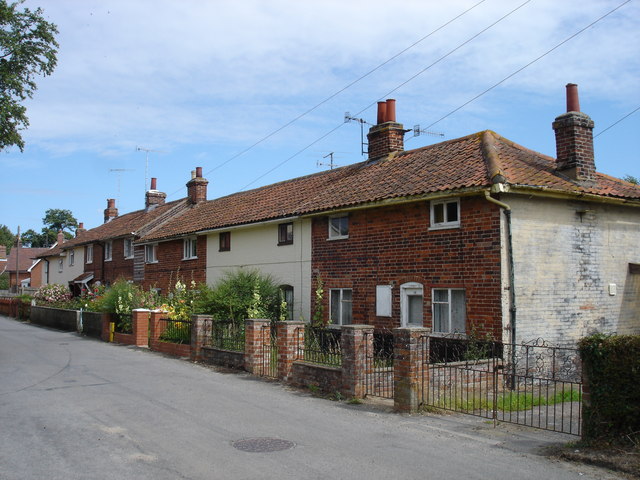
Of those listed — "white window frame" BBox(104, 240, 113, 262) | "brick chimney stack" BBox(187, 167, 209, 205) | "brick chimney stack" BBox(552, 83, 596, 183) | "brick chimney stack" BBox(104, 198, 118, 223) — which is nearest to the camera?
"brick chimney stack" BBox(552, 83, 596, 183)

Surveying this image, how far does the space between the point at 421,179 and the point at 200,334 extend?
24.4 feet

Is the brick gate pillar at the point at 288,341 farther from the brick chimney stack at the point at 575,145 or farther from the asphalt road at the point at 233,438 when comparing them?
the brick chimney stack at the point at 575,145

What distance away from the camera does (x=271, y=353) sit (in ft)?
45.7

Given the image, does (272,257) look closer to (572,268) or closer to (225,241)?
(225,241)

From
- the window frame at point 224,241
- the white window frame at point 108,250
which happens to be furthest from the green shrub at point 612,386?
the white window frame at point 108,250

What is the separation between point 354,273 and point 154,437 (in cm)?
989

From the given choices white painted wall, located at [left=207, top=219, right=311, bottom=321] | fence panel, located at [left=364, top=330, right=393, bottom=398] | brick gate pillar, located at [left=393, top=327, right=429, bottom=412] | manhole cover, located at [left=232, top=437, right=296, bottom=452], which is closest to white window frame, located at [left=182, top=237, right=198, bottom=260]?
white painted wall, located at [left=207, top=219, right=311, bottom=321]

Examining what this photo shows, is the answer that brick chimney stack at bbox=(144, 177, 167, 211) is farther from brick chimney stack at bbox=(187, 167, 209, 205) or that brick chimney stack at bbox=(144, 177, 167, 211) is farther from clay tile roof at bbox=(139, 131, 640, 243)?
clay tile roof at bbox=(139, 131, 640, 243)

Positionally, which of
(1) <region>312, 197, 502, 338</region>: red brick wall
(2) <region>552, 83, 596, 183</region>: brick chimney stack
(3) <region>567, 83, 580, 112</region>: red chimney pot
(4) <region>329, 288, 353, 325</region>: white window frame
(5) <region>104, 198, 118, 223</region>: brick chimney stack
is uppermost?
(5) <region>104, 198, 118, 223</region>: brick chimney stack

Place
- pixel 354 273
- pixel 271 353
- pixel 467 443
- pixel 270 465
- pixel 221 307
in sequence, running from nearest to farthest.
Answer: pixel 270 465, pixel 467 443, pixel 271 353, pixel 354 273, pixel 221 307

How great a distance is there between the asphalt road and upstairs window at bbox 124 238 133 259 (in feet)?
69.6

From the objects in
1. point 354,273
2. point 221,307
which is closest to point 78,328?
point 221,307

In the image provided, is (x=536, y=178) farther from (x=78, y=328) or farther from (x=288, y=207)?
(x=78, y=328)

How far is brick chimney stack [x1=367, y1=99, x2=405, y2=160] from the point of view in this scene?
65.0 feet
